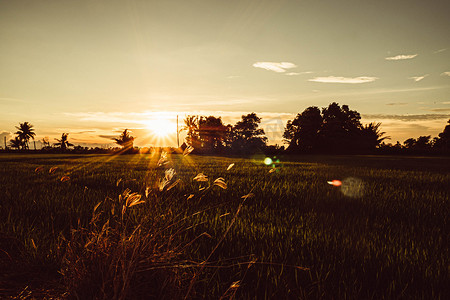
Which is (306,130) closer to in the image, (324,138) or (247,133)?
(324,138)

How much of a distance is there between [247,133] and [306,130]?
1608 centimetres

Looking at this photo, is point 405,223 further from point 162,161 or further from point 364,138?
point 364,138

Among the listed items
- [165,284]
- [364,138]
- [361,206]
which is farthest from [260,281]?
[364,138]

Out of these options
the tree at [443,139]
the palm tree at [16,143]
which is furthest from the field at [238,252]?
the palm tree at [16,143]

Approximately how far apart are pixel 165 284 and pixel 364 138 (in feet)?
194

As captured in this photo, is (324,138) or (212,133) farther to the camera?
(212,133)

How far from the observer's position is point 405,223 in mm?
3734

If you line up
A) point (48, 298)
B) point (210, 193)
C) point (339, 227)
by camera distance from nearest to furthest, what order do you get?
point (48, 298) < point (339, 227) < point (210, 193)

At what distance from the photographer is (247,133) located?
67.5 metres

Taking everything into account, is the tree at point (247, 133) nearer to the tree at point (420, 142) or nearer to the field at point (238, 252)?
the tree at point (420, 142)

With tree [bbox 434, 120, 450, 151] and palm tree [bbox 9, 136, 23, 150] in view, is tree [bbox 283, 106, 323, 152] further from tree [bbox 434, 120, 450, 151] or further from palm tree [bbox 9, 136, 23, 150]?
palm tree [bbox 9, 136, 23, 150]

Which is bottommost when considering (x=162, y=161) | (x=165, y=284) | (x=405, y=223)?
(x=405, y=223)

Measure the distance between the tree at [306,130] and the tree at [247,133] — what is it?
9.57 metres

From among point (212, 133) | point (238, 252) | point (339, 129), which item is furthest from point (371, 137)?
point (238, 252)
